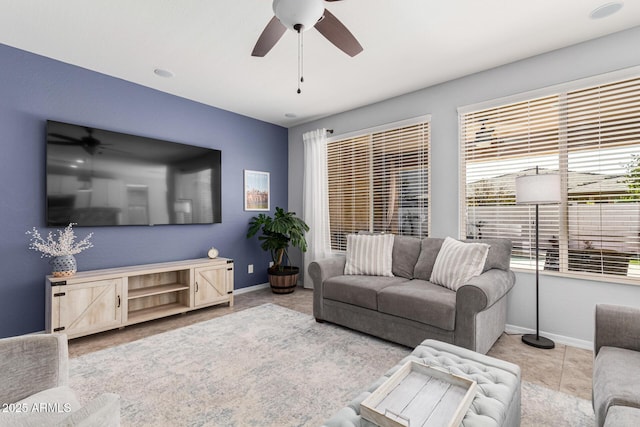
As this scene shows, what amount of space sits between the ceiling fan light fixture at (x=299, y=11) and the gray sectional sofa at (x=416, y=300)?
211cm

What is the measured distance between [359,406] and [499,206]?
2762 mm

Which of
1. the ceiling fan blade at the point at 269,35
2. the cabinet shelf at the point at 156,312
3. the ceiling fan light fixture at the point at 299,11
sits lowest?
the cabinet shelf at the point at 156,312

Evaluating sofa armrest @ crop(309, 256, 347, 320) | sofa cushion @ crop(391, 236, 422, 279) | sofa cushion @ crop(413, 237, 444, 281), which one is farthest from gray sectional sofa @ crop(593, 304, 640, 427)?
sofa armrest @ crop(309, 256, 347, 320)

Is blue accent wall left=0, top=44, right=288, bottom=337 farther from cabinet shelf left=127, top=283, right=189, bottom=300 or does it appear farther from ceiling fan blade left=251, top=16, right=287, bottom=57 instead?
ceiling fan blade left=251, top=16, right=287, bottom=57

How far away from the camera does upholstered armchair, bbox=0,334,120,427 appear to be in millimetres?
963

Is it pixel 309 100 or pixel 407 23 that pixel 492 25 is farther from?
pixel 309 100

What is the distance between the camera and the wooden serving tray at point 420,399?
110 cm

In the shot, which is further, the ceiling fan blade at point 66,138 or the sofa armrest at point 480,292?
the ceiling fan blade at point 66,138

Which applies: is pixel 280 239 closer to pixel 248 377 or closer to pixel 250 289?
pixel 250 289

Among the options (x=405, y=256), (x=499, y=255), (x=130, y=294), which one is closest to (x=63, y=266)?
(x=130, y=294)

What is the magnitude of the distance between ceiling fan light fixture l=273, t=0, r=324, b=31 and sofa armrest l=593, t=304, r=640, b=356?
2342 millimetres

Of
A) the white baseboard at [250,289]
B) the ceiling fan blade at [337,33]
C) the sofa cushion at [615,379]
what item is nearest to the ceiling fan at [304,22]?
the ceiling fan blade at [337,33]

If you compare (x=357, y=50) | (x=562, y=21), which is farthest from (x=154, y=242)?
(x=562, y=21)

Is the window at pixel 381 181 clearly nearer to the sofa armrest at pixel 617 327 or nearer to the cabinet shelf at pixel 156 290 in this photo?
the sofa armrest at pixel 617 327
